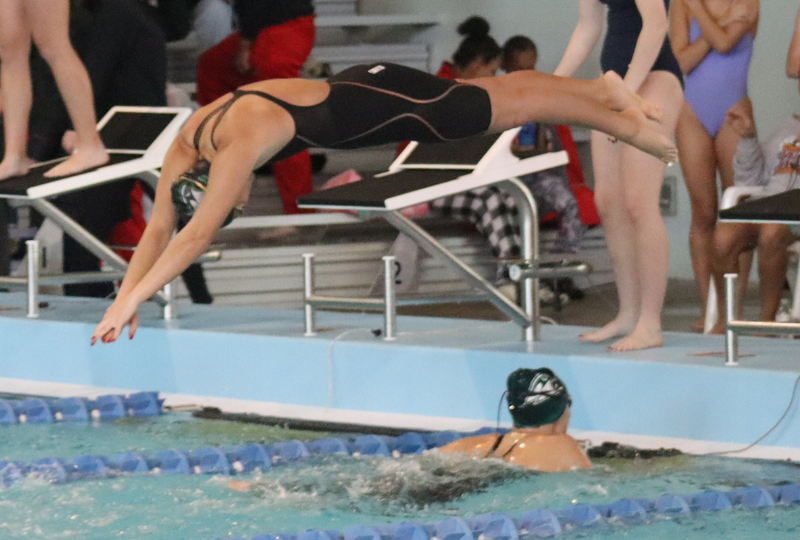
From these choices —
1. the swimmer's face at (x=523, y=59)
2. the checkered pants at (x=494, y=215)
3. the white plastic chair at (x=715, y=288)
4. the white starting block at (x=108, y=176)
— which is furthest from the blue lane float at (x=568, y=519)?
the swimmer's face at (x=523, y=59)

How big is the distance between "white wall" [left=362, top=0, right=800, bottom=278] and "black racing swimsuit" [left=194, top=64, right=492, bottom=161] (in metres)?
3.72

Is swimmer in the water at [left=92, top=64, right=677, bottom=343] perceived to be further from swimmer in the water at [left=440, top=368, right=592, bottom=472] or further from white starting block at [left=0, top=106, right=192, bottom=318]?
white starting block at [left=0, top=106, right=192, bottom=318]

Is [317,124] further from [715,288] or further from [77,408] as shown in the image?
[715,288]

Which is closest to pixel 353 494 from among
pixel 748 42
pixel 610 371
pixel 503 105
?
pixel 610 371

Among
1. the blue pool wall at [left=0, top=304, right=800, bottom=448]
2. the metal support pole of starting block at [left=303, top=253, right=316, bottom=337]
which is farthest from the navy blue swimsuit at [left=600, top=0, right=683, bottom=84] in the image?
the metal support pole of starting block at [left=303, top=253, right=316, bottom=337]

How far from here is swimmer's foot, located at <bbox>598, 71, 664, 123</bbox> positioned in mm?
3639

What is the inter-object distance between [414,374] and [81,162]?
1.65 meters

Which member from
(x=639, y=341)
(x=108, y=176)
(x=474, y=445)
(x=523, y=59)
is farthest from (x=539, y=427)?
(x=523, y=59)

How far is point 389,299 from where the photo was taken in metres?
4.31

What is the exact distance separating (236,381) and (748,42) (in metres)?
2.58

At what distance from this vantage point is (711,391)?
3.62m

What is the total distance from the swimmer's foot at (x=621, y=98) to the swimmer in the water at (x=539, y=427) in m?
0.83

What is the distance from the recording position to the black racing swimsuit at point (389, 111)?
3332 mm

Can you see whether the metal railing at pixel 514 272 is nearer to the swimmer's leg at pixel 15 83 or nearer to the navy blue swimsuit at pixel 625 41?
the navy blue swimsuit at pixel 625 41
